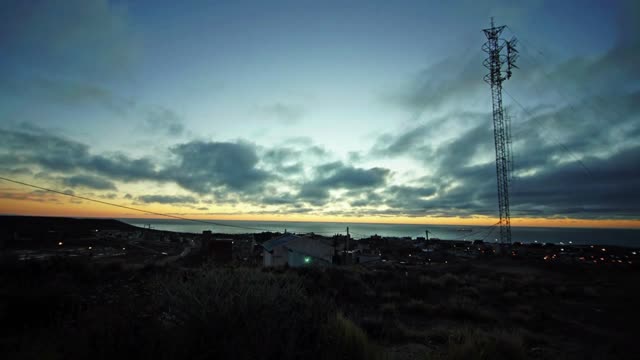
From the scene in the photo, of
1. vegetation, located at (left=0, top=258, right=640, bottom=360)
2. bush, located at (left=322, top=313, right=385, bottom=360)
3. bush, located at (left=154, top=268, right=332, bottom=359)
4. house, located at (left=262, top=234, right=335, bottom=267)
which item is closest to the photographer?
bush, located at (left=154, top=268, right=332, bottom=359)

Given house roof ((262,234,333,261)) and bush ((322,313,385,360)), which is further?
house roof ((262,234,333,261))

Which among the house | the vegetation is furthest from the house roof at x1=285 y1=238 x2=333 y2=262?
the vegetation

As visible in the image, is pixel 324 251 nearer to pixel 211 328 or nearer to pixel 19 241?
pixel 211 328

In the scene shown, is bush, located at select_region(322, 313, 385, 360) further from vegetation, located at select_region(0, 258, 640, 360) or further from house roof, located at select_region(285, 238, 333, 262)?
house roof, located at select_region(285, 238, 333, 262)

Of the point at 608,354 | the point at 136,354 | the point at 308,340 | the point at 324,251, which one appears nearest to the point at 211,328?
the point at 136,354

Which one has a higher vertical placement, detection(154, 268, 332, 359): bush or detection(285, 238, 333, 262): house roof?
detection(154, 268, 332, 359): bush

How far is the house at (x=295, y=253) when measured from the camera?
1464 inches

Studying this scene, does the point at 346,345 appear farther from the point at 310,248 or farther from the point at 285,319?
the point at 310,248

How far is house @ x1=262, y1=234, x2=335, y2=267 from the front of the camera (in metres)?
37.2

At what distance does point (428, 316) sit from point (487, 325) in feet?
7.54

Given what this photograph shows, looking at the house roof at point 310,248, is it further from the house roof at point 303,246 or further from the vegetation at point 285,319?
the vegetation at point 285,319

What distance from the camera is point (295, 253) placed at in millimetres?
37469

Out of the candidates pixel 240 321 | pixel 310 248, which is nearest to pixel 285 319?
pixel 240 321

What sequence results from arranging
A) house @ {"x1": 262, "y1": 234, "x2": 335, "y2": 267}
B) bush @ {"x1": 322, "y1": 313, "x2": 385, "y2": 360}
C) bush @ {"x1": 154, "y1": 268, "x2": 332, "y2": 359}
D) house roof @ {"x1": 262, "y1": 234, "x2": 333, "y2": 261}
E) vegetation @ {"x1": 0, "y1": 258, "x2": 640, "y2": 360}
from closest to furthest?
bush @ {"x1": 154, "y1": 268, "x2": 332, "y2": 359} < vegetation @ {"x1": 0, "y1": 258, "x2": 640, "y2": 360} < bush @ {"x1": 322, "y1": 313, "x2": 385, "y2": 360} < house @ {"x1": 262, "y1": 234, "x2": 335, "y2": 267} < house roof @ {"x1": 262, "y1": 234, "x2": 333, "y2": 261}
